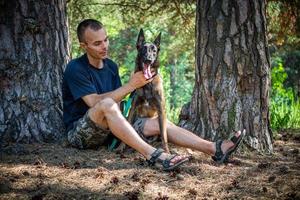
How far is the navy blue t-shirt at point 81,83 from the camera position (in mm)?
5102

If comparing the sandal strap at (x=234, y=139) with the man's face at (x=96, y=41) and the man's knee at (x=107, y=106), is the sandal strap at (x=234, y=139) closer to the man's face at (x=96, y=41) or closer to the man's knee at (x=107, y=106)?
the man's knee at (x=107, y=106)

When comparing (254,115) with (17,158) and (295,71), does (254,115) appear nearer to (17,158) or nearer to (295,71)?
(17,158)

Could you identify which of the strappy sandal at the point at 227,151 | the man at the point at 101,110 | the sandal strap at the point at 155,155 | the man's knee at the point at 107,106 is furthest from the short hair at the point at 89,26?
the strappy sandal at the point at 227,151

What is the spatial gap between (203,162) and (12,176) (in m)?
2.07

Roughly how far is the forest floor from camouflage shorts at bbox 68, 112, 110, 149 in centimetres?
10

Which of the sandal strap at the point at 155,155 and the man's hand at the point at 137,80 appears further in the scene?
the man's hand at the point at 137,80

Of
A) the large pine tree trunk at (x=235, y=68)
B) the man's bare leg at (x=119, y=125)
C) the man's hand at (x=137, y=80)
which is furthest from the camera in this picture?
the large pine tree trunk at (x=235, y=68)

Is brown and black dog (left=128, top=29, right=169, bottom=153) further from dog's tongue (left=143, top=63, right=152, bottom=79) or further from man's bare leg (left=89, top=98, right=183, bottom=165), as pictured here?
man's bare leg (left=89, top=98, right=183, bottom=165)

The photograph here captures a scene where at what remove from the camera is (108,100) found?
187 inches

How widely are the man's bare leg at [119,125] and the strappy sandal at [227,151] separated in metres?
0.84

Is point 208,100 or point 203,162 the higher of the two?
point 208,100

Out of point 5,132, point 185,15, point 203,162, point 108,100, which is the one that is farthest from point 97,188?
point 185,15

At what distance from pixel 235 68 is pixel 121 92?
1428 mm

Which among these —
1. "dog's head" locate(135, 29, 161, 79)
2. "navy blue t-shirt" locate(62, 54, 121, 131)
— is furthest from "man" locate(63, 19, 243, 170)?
"dog's head" locate(135, 29, 161, 79)
